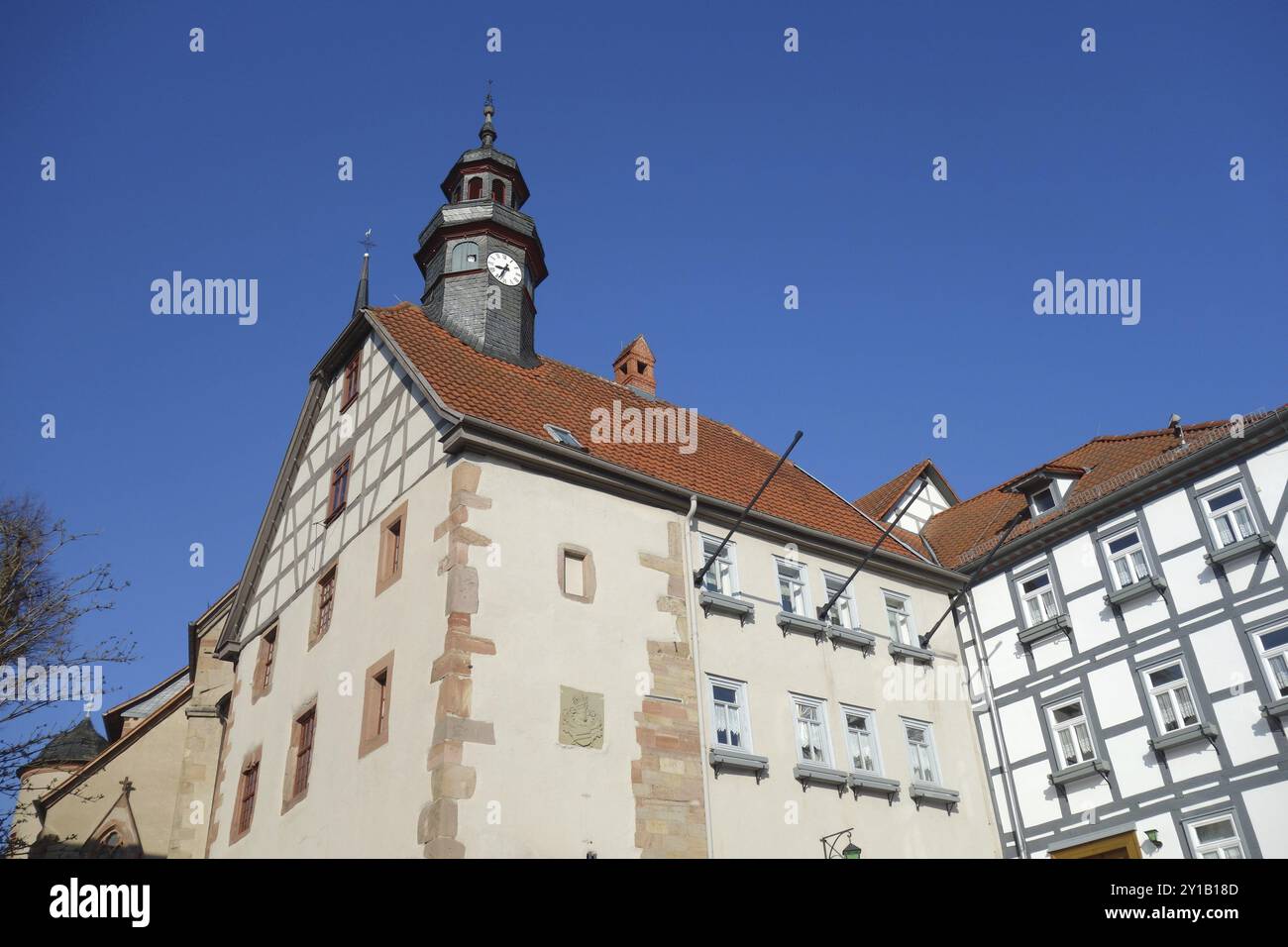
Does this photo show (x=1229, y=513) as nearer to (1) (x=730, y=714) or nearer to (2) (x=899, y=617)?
(2) (x=899, y=617)

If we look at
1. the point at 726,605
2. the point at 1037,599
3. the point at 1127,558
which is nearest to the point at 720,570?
the point at 726,605

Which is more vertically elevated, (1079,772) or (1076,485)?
(1076,485)

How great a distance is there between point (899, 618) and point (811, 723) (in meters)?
4.28

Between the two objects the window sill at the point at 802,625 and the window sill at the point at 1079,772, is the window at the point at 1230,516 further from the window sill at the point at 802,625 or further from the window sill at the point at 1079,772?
the window sill at the point at 802,625

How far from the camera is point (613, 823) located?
16.4 meters

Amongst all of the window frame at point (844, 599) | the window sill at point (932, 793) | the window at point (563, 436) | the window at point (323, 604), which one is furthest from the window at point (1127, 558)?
the window at point (323, 604)

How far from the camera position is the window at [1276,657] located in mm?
18266

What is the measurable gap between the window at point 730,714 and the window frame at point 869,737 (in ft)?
7.65

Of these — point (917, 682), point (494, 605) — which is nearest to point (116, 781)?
point (494, 605)

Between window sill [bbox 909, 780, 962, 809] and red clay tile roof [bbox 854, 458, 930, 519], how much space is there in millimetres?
8464

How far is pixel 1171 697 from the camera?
19.7 m

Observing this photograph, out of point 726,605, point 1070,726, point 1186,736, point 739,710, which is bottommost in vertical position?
point 1186,736
